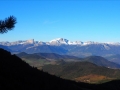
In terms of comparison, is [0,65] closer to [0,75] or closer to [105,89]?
[0,75]

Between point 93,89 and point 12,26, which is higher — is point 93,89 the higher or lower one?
the lower one

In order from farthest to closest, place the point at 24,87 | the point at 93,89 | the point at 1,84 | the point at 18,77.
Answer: the point at 93,89
the point at 18,77
the point at 24,87
the point at 1,84

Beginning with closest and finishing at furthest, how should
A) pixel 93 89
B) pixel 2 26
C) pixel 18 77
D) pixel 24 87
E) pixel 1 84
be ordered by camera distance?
pixel 1 84 → pixel 24 87 → pixel 2 26 → pixel 18 77 → pixel 93 89

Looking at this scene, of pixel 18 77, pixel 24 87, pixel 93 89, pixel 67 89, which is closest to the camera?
pixel 24 87

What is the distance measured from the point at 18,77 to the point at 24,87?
4140 millimetres

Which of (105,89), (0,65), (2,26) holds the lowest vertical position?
(105,89)

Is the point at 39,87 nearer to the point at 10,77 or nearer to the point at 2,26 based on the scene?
the point at 10,77

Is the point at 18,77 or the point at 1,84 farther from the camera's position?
the point at 18,77

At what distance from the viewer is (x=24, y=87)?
25156 mm

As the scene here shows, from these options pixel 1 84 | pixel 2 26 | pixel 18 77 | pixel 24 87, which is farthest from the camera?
pixel 18 77

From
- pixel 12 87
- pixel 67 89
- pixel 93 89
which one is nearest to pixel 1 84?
pixel 12 87

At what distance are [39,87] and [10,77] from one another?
363 centimetres

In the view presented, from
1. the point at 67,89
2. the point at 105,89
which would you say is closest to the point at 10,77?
the point at 67,89

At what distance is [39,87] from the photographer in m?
27.6
